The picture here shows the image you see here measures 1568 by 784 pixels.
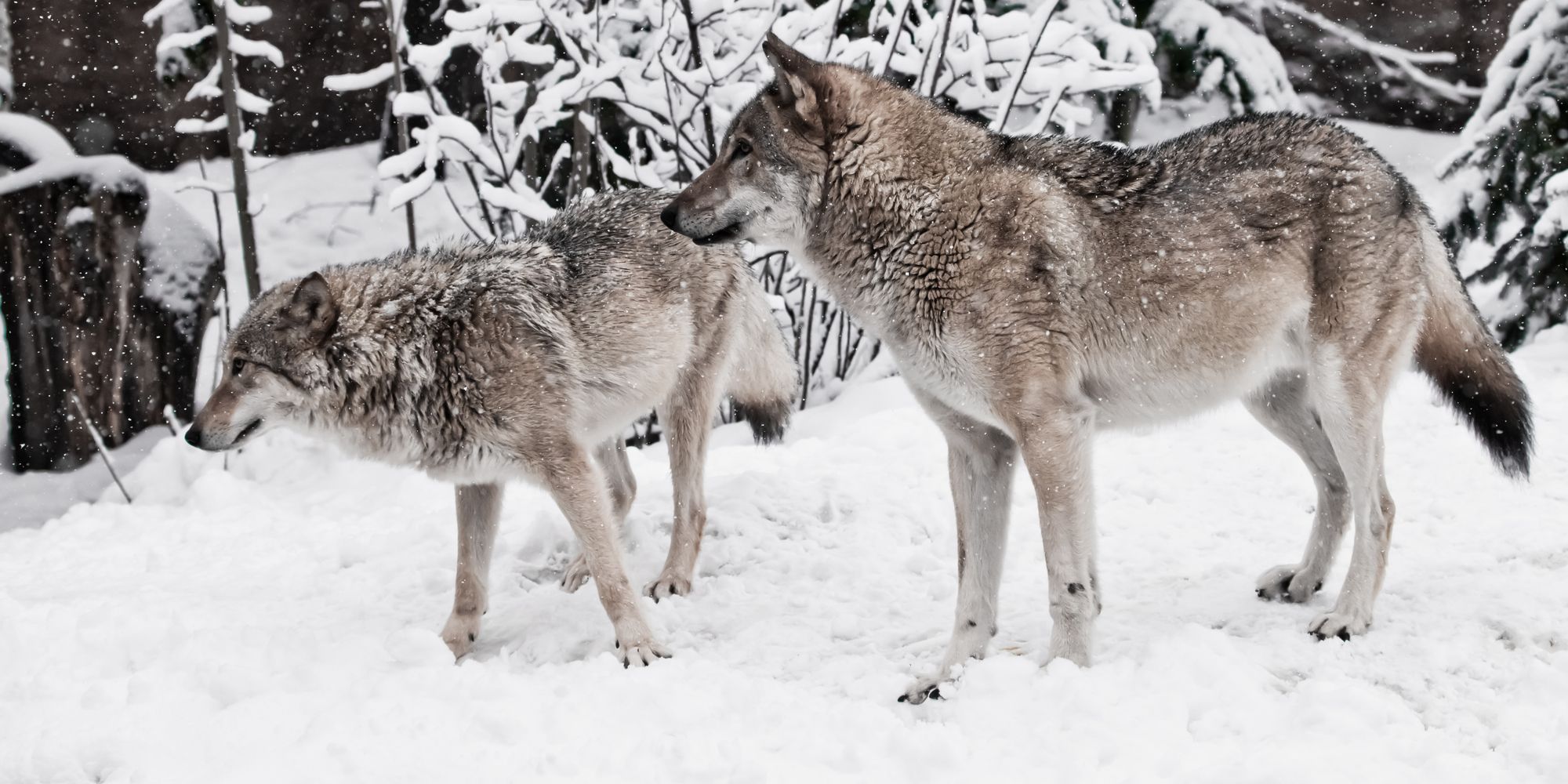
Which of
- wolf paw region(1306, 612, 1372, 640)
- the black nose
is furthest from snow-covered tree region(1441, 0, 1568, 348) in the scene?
the black nose

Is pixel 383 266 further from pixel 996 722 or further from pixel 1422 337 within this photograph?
pixel 1422 337

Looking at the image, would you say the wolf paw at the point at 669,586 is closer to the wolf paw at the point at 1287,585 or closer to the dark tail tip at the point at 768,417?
the dark tail tip at the point at 768,417

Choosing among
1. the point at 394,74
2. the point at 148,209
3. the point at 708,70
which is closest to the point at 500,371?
the point at 708,70

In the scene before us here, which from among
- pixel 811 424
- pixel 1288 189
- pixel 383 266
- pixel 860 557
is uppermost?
pixel 1288 189

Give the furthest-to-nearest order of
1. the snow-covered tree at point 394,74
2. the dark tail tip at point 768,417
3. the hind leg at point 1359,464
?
the snow-covered tree at point 394,74 → the dark tail tip at point 768,417 → the hind leg at point 1359,464

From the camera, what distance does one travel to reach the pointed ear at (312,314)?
429 centimetres

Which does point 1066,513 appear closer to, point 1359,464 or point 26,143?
point 1359,464

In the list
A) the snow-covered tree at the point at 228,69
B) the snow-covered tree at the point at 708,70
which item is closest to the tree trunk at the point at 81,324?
the snow-covered tree at the point at 228,69

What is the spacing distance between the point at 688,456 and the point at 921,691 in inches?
67.1

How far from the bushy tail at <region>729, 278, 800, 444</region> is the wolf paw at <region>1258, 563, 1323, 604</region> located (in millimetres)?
2146

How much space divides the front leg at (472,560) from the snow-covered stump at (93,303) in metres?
4.70

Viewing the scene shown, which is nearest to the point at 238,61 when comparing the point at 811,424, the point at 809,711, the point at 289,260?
the point at 289,260

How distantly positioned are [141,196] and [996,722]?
24.0ft

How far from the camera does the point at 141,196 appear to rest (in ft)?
26.6
